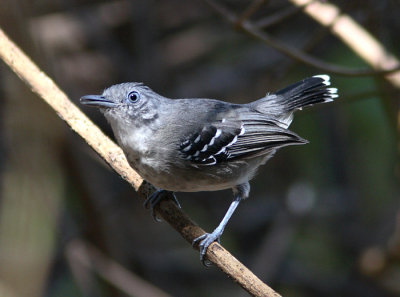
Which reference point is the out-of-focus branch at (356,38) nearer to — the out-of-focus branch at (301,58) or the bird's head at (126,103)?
the out-of-focus branch at (301,58)

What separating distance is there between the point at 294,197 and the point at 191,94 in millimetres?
1875

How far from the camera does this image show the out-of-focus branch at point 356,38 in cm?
464

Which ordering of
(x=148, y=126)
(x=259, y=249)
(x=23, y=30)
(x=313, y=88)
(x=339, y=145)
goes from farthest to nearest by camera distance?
(x=339, y=145), (x=259, y=249), (x=313, y=88), (x=23, y=30), (x=148, y=126)

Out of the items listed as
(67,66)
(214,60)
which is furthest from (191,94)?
(67,66)

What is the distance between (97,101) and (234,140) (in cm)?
118

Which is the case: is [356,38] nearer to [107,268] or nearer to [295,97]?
[295,97]

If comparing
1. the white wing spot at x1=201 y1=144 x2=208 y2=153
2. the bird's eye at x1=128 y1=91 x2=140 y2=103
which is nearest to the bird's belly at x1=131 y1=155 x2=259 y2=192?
the white wing spot at x1=201 y1=144 x2=208 y2=153

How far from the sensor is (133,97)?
403cm

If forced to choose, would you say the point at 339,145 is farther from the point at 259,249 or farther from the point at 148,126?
the point at 148,126

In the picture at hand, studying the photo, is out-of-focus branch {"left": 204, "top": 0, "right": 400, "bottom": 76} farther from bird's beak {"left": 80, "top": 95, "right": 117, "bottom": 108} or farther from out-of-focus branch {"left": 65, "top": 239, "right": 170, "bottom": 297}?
out-of-focus branch {"left": 65, "top": 239, "right": 170, "bottom": 297}

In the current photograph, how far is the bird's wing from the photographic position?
4.16 metres

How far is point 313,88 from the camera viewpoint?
489cm

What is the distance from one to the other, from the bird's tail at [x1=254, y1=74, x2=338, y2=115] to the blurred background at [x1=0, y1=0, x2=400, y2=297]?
4.08 ft

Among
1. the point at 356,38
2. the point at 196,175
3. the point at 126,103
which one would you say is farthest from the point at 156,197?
the point at 356,38
